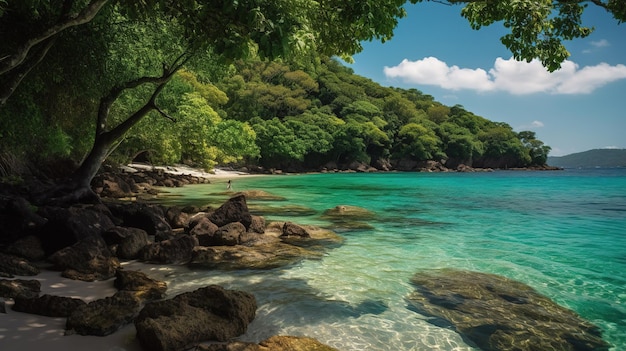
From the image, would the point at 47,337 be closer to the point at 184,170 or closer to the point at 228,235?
the point at 228,235

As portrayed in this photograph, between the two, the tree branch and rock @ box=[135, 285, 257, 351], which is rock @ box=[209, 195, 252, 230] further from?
the tree branch

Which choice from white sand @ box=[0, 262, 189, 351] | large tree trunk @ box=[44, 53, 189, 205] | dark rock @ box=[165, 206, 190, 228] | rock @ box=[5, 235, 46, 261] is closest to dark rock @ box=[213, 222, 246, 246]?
dark rock @ box=[165, 206, 190, 228]

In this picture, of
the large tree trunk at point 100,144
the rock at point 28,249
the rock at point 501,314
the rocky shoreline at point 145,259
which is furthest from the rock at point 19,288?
the large tree trunk at point 100,144

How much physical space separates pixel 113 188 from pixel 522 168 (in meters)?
131

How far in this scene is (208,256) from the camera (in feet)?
29.6

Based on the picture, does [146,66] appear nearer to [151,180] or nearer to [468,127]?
[151,180]

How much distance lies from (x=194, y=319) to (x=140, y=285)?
7.21 feet

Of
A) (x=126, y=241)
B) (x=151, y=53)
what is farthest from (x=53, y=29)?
(x=151, y=53)

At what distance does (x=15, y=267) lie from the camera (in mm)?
6938

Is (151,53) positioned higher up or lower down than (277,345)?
higher up

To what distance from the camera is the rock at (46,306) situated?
16.7ft

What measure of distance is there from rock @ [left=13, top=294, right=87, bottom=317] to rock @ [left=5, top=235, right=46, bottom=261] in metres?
3.26

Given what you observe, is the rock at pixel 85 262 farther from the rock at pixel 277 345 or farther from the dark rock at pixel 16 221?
the rock at pixel 277 345

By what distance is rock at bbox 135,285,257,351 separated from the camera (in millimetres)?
4461
